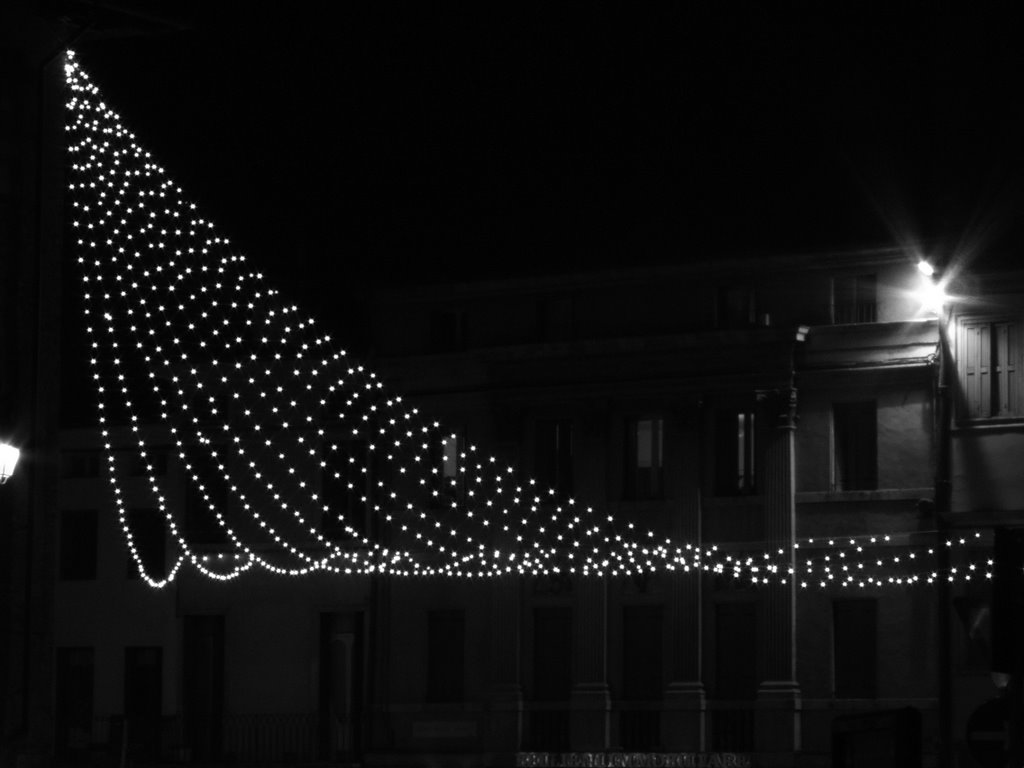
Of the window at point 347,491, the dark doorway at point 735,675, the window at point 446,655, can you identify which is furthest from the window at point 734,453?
the window at point 347,491

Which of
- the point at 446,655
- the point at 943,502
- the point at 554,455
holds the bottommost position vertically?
the point at 446,655

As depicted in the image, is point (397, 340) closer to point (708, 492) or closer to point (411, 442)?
point (411, 442)

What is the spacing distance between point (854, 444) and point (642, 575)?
452 centimetres

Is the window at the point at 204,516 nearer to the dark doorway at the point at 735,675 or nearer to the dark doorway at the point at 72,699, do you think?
the dark doorway at the point at 72,699

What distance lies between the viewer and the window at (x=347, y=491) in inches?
1741

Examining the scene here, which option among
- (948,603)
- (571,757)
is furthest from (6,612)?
(571,757)

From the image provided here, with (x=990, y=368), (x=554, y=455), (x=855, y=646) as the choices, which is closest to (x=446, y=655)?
(x=554, y=455)

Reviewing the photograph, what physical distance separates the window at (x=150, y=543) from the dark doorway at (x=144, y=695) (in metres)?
1.57

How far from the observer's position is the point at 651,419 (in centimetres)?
4159

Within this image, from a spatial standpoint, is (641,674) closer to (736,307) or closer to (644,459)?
(644,459)

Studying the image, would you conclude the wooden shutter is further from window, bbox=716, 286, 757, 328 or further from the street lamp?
the street lamp

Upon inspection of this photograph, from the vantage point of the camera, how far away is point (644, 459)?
137ft

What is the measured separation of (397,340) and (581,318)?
3.90 metres

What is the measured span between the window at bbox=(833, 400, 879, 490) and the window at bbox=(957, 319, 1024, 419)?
1915 millimetres
